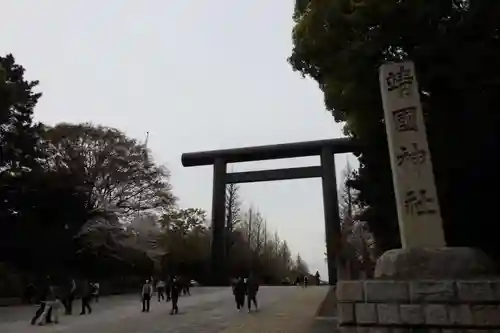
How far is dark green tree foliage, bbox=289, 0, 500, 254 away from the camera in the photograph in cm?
1023

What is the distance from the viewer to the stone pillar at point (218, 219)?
33625mm

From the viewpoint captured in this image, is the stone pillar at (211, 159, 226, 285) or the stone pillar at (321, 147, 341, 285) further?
the stone pillar at (211, 159, 226, 285)

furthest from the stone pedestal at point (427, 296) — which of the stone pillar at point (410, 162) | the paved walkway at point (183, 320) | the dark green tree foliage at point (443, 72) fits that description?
the paved walkway at point (183, 320)

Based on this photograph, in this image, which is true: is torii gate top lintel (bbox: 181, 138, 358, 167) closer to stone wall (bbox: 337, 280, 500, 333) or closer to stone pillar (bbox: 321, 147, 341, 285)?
stone pillar (bbox: 321, 147, 341, 285)

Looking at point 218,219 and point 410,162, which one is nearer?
point 410,162

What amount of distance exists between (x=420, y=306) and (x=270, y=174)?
84.0 feet

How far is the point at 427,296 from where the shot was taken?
7.31 metres

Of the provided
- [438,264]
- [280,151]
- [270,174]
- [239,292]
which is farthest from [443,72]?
[270,174]

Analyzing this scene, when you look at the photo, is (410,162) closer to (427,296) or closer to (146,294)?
(427,296)

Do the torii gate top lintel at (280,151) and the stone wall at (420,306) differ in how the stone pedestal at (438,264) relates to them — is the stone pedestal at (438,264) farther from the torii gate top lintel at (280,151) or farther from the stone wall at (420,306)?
the torii gate top lintel at (280,151)

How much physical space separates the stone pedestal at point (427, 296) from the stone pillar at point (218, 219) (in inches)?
1028

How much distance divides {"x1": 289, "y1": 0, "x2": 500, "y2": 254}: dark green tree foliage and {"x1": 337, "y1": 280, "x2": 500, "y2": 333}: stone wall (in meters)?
2.99

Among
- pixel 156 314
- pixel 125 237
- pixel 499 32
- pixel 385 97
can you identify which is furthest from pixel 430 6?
pixel 125 237

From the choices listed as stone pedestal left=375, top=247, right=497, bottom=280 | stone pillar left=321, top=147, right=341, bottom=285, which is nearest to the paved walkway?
stone pedestal left=375, top=247, right=497, bottom=280
